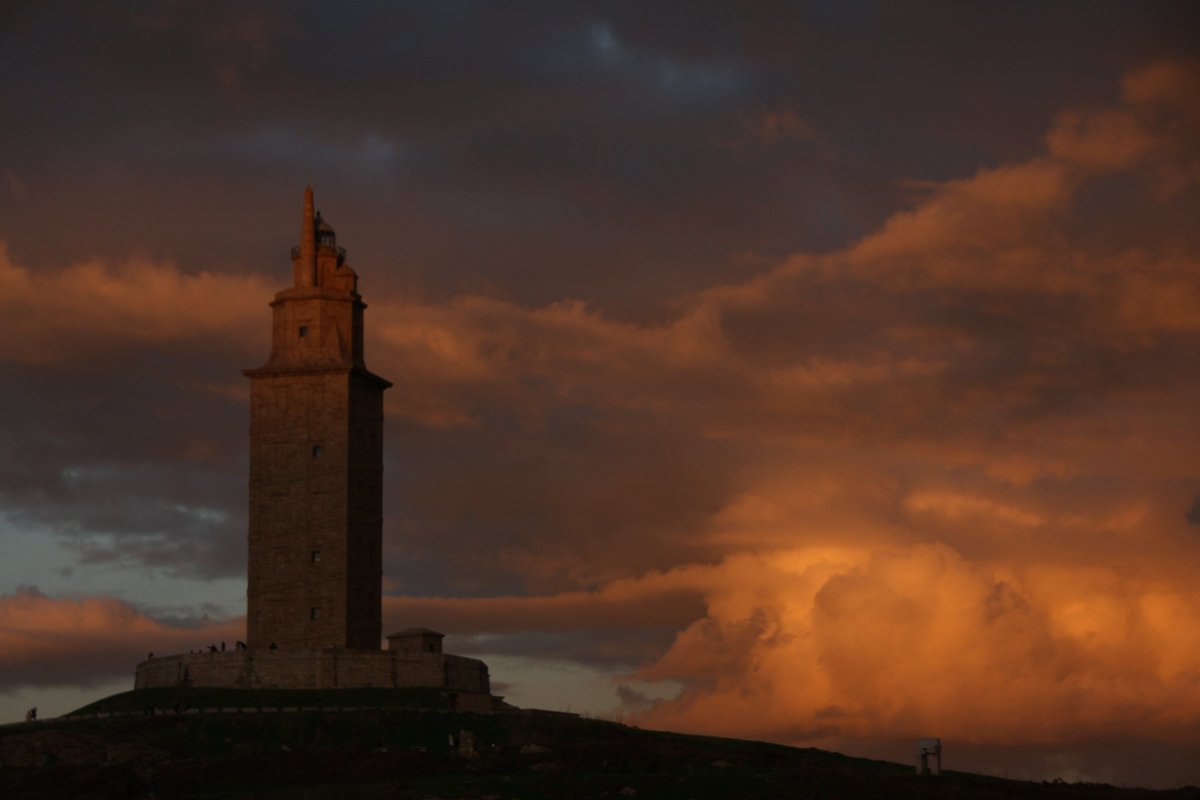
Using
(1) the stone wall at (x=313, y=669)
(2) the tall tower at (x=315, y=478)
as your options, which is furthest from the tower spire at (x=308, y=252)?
(1) the stone wall at (x=313, y=669)

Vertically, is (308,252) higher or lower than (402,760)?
higher

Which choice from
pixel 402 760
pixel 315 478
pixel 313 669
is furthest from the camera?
pixel 315 478

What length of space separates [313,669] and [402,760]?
23.7 meters

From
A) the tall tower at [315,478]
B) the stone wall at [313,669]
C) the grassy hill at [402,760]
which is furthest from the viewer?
the tall tower at [315,478]

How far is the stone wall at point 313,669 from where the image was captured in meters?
96.7

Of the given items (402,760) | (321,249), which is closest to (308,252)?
(321,249)

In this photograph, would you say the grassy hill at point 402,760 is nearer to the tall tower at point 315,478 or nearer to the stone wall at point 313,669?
the stone wall at point 313,669

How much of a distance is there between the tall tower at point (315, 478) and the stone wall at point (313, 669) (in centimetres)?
504

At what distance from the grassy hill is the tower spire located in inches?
991

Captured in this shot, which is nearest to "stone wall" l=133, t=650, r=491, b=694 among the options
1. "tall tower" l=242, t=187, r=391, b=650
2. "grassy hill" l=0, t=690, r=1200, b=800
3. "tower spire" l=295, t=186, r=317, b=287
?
"grassy hill" l=0, t=690, r=1200, b=800

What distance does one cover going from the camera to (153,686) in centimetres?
9900

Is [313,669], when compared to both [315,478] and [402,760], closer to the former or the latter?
[315,478]

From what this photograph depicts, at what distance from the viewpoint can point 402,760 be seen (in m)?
74.1

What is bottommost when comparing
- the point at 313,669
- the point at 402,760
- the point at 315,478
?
the point at 402,760
